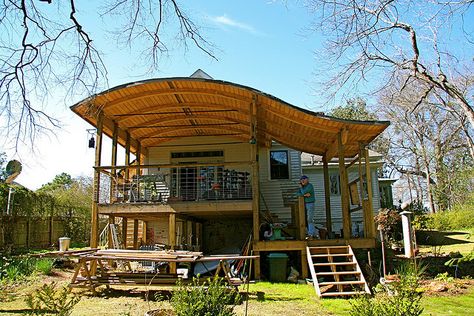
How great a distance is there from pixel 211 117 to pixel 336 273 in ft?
22.8

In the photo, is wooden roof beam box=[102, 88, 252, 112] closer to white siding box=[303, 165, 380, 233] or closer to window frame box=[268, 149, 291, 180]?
window frame box=[268, 149, 291, 180]

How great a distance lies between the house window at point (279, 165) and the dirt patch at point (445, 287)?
7826 mm

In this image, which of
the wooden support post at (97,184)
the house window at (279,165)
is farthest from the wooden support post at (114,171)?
the house window at (279,165)

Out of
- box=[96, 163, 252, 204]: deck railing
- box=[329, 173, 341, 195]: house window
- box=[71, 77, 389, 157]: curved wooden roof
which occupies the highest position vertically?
box=[71, 77, 389, 157]: curved wooden roof

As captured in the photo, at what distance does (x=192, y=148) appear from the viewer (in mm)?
16047

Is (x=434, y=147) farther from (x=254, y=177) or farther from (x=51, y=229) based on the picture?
(x=51, y=229)

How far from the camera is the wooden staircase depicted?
8.35 m

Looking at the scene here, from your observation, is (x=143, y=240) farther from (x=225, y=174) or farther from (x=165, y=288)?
(x=165, y=288)

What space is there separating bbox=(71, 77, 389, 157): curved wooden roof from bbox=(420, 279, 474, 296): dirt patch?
3.94 metres

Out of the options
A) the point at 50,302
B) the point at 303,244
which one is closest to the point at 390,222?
the point at 303,244

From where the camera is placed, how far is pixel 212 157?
15938 mm

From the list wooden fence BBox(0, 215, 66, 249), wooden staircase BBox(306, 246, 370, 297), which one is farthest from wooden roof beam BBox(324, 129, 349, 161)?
wooden fence BBox(0, 215, 66, 249)

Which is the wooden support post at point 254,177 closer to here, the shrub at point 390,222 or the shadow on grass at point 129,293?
the shadow on grass at point 129,293

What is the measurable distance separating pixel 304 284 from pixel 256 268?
1.23 meters
